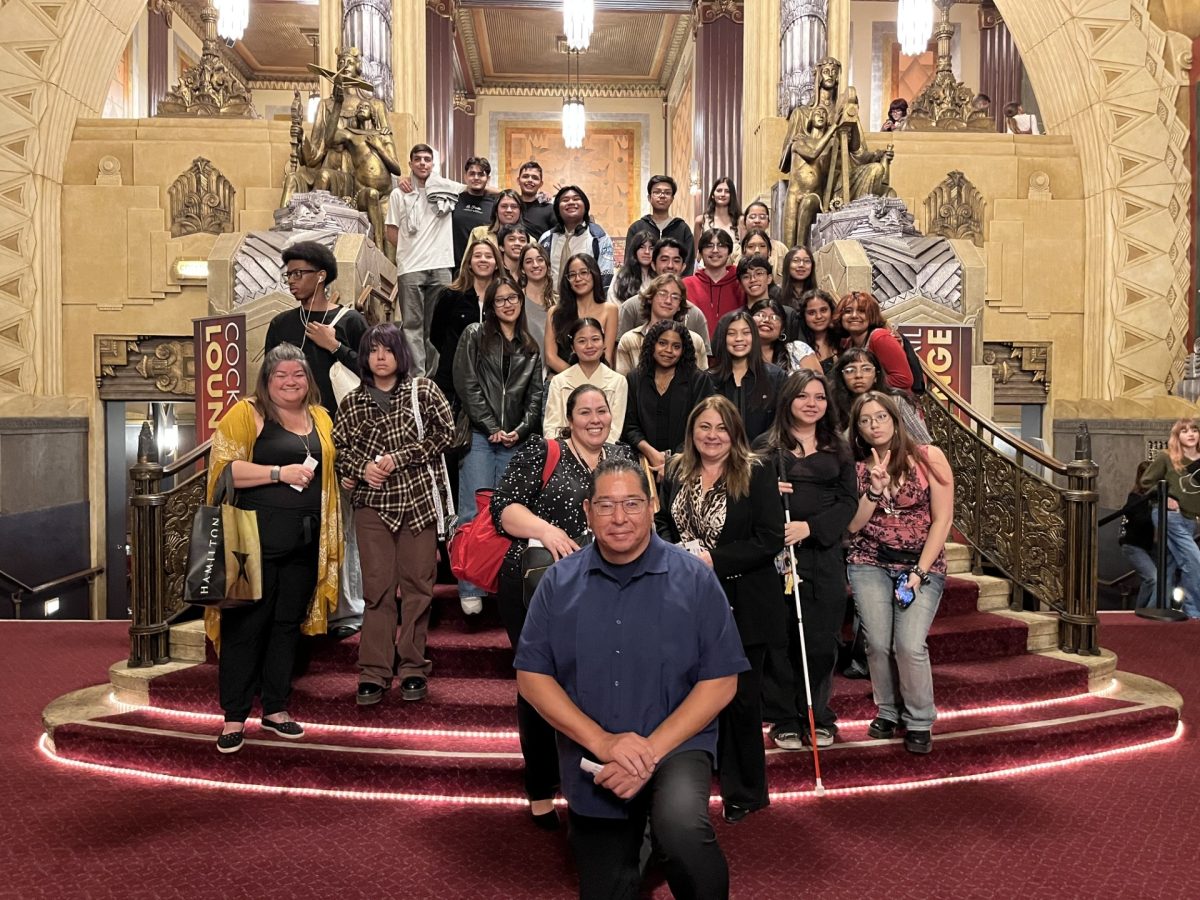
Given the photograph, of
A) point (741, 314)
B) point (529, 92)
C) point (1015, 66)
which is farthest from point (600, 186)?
point (741, 314)

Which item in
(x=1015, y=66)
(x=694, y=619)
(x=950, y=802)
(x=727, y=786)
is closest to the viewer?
(x=694, y=619)

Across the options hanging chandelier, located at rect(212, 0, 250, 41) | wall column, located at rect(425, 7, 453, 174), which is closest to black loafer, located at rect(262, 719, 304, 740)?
hanging chandelier, located at rect(212, 0, 250, 41)

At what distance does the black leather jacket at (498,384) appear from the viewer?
484cm

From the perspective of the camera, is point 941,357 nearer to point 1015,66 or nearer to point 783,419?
point 783,419

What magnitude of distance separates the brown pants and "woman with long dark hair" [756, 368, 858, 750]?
1.51 meters

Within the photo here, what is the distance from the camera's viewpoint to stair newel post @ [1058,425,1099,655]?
5.30m

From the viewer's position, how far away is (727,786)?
3436 mm

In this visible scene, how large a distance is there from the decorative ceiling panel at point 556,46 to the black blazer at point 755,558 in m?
18.2

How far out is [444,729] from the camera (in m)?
4.28

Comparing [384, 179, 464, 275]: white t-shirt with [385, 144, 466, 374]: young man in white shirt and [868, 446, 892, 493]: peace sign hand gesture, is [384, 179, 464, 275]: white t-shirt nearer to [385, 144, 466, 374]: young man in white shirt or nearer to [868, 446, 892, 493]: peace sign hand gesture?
[385, 144, 466, 374]: young man in white shirt

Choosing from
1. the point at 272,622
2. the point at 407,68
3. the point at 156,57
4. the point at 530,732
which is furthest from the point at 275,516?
the point at 156,57

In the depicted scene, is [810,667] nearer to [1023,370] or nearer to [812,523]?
[812,523]

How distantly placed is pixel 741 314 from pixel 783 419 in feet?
2.52

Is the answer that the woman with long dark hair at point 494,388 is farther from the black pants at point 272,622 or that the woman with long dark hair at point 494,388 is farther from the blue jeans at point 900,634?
the blue jeans at point 900,634
